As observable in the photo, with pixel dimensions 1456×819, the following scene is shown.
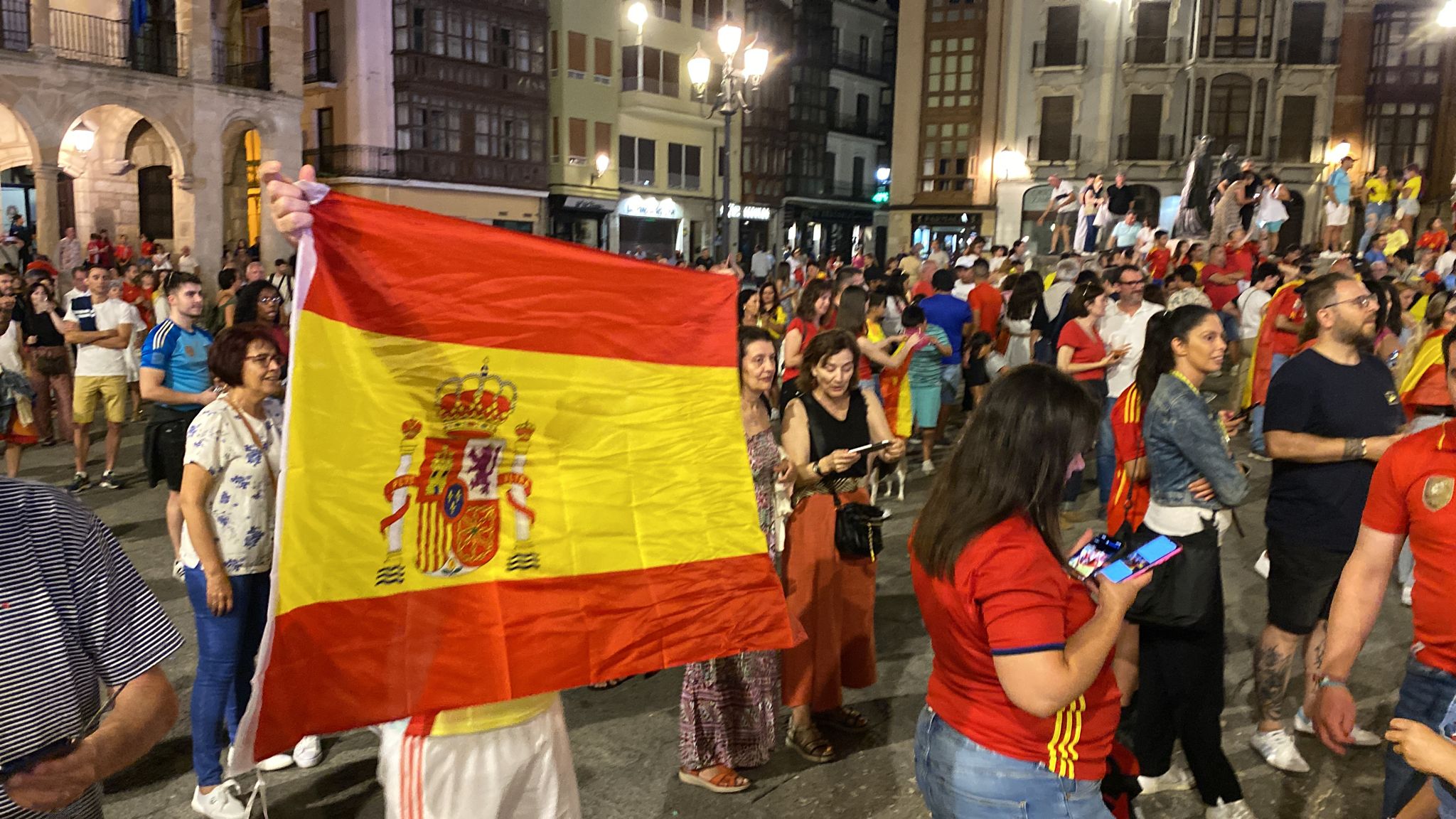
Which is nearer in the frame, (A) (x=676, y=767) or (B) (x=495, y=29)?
(A) (x=676, y=767)

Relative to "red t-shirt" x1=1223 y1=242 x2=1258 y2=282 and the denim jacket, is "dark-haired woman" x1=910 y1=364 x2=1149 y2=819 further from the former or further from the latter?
"red t-shirt" x1=1223 y1=242 x2=1258 y2=282

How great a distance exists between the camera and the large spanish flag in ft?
8.49

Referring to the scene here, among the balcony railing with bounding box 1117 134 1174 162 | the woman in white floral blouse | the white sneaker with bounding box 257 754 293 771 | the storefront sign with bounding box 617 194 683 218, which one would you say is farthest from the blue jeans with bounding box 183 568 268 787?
the balcony railing with bounding box 1117 134 1174 162

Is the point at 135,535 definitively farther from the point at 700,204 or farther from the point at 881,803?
the point at 700,204

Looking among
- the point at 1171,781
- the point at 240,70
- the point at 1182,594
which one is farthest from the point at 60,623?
the point at 240,70

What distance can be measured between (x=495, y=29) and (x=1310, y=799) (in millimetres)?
35259

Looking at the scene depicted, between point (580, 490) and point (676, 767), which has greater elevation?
point (580, 490)

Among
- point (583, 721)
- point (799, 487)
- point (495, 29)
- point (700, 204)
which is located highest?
point (495, 29)

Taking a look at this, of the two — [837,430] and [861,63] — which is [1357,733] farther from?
[861,63]

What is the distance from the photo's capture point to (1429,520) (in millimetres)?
2660

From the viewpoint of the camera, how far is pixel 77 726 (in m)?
1.75

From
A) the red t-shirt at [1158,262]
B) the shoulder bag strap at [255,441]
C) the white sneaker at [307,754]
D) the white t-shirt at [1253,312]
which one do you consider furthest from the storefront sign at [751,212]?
the shoulder bag strap at [255,441]

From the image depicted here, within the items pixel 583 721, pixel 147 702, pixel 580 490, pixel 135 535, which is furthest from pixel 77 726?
pixel 135 535

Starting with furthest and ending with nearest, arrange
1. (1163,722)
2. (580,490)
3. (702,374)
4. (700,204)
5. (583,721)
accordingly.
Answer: (700,204)
(583,721)
(1163,722)
(702,374)
(580,490)
